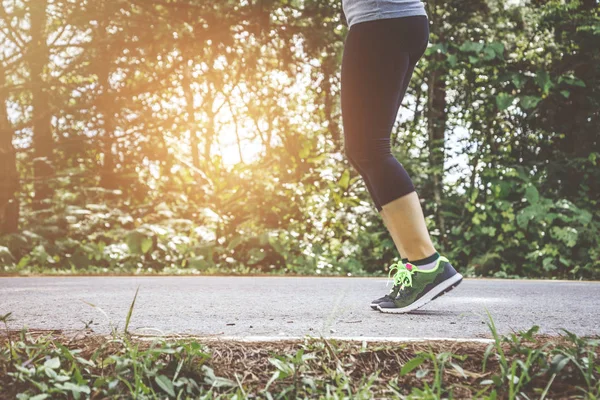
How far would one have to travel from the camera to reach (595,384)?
5.53 feet

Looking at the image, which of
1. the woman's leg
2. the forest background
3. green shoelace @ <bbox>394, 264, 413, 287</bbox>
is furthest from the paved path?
the forest background

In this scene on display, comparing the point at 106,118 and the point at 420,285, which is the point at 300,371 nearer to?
the point at 420,285

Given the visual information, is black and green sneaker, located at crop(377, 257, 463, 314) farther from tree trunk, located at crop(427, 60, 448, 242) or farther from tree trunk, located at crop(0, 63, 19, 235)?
tree trunk, located at crop(0, 63, 19, 235)

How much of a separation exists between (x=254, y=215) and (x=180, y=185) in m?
1.12

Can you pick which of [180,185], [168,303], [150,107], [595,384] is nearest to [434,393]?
[595,384]

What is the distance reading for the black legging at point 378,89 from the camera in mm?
2744

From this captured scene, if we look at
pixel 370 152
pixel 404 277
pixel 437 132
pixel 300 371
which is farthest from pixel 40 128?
pixel 300 371

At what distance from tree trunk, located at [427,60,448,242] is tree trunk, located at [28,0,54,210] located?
4479 mm

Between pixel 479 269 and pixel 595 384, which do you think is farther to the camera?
pixel 479 269

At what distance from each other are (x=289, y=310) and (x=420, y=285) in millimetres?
633

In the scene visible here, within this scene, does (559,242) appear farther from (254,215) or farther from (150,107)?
(150,107)

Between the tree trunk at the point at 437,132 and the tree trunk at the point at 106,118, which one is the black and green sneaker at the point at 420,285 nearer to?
the tree trunk at the point at 437,132

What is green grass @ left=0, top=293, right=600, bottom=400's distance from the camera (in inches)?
65.2

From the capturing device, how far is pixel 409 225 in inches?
110
